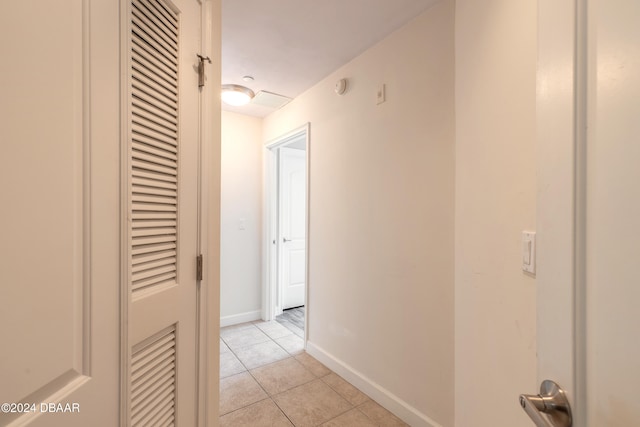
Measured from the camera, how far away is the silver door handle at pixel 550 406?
0.45 metres

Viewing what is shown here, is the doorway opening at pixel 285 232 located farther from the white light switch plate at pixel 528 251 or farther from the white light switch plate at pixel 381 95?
the white light switch plate at pixel 528 251

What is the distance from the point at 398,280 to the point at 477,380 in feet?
2.48

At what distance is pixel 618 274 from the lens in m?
0.39

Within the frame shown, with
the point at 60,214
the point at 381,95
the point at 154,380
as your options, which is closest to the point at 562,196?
the point at 60,214

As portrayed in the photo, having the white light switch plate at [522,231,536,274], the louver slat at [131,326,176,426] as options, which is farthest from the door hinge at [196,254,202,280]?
the white light switch plate at [522,231,536,274]

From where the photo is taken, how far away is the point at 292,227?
12.4ft

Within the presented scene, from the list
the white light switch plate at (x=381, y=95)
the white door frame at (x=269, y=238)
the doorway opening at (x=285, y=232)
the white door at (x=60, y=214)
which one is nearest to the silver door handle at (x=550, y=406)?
the white door at (x=60, y=214)

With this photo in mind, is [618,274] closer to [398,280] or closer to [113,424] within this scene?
[113,424]

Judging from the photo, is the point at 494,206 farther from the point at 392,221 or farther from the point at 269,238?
the point at 269,238

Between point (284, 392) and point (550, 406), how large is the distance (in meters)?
1.92

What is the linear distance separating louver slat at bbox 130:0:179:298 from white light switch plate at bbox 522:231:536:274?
1218mm

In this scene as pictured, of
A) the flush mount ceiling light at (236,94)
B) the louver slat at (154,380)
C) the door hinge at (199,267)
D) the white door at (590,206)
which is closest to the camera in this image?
the white door at (590,206)

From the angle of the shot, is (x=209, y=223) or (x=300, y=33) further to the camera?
(x=300, y=33)

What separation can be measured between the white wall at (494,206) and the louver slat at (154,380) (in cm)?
115
